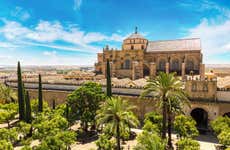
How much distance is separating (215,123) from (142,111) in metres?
10.9

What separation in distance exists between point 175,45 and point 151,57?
6578 mm

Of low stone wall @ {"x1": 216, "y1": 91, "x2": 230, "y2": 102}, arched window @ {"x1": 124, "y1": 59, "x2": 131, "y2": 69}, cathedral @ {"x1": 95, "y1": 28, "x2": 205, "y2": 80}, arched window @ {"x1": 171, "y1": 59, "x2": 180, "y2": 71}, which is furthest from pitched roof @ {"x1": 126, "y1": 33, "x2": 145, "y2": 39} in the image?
low stone wall @ {"x1": 216, "y1": 91, "x2": 230, "y2": 102}

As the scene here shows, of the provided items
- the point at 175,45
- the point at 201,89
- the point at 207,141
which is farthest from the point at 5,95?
the point at 175,45

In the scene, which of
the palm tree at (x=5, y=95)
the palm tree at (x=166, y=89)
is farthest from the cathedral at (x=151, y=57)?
the palm tree at (x=166, y=89)

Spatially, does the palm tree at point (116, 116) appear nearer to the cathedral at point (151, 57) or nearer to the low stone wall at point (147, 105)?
the low stone wall at point (147, 105)

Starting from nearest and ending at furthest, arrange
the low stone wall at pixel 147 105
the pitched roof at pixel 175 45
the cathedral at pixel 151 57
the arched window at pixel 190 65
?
the low stone wall at pixel 147 105 → the cathedral at pixel 151 57 → the arched window at pixel 190 65 → the pitched roof at pixel 175 45

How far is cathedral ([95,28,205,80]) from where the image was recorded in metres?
44.8

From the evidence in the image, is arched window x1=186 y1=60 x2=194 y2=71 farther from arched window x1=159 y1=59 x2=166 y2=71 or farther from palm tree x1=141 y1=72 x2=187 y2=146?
palm tree x1=141 y1=72 x2=187 y2=146

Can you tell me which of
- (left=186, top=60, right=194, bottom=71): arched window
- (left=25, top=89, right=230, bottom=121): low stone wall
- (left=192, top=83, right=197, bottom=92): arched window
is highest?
(left=186, top=60, right=194, bottom=71): arched window

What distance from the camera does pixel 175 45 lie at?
48.2m

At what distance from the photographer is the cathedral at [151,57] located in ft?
147

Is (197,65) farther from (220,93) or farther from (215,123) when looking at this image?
(215,123)

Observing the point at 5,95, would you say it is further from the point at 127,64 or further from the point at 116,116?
the point at 127,64

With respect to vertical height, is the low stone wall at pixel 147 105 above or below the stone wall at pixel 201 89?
below
